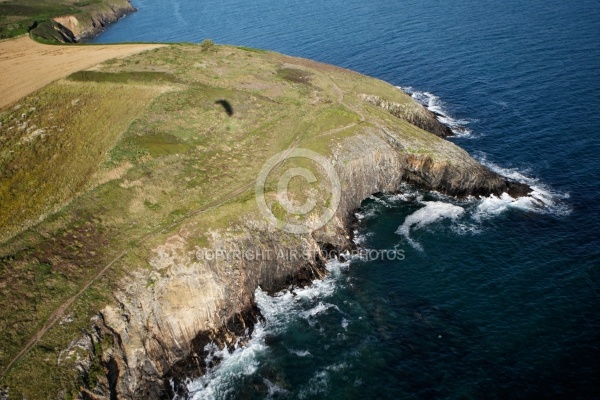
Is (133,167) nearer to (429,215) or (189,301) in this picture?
(189,301)

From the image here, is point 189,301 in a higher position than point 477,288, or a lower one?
higher

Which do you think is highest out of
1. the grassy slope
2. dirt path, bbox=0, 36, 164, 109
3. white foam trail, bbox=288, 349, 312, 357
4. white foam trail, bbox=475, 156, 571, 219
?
dirt path, bbox=0, 36, 164, 109

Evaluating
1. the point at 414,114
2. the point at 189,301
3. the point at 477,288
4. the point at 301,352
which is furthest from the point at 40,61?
the point at 477,288

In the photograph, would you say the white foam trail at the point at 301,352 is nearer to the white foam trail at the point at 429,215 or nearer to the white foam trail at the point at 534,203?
the white foam trail at the point at 429,215

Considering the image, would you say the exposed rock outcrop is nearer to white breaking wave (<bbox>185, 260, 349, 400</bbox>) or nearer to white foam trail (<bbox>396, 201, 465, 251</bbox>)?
white foam trail (<bbox>396, 201, 465, 251</bbox>)

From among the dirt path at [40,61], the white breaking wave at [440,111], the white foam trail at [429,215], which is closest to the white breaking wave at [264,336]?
the white foam trail at [429,215]

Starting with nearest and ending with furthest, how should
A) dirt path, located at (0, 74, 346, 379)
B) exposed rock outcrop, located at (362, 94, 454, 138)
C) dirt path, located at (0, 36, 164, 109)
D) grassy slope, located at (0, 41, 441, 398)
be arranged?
dirt path, located at (0, 74, 346, 379) < grassy slope, located at (0, 41, 441, 398) < dirt path, located at (0, 36, 164, 109) < exposed rock outcrop, located at (362, 94, 454, 138)

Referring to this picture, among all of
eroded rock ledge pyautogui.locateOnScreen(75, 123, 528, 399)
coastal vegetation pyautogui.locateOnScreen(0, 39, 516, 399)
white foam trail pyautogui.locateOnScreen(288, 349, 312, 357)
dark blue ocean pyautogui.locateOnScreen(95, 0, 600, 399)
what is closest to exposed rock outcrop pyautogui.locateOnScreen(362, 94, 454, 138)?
coastal vegetation pyautogui.locateOnScreen(0, 39, 516, 399)

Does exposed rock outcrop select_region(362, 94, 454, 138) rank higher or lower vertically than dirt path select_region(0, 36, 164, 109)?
lower
